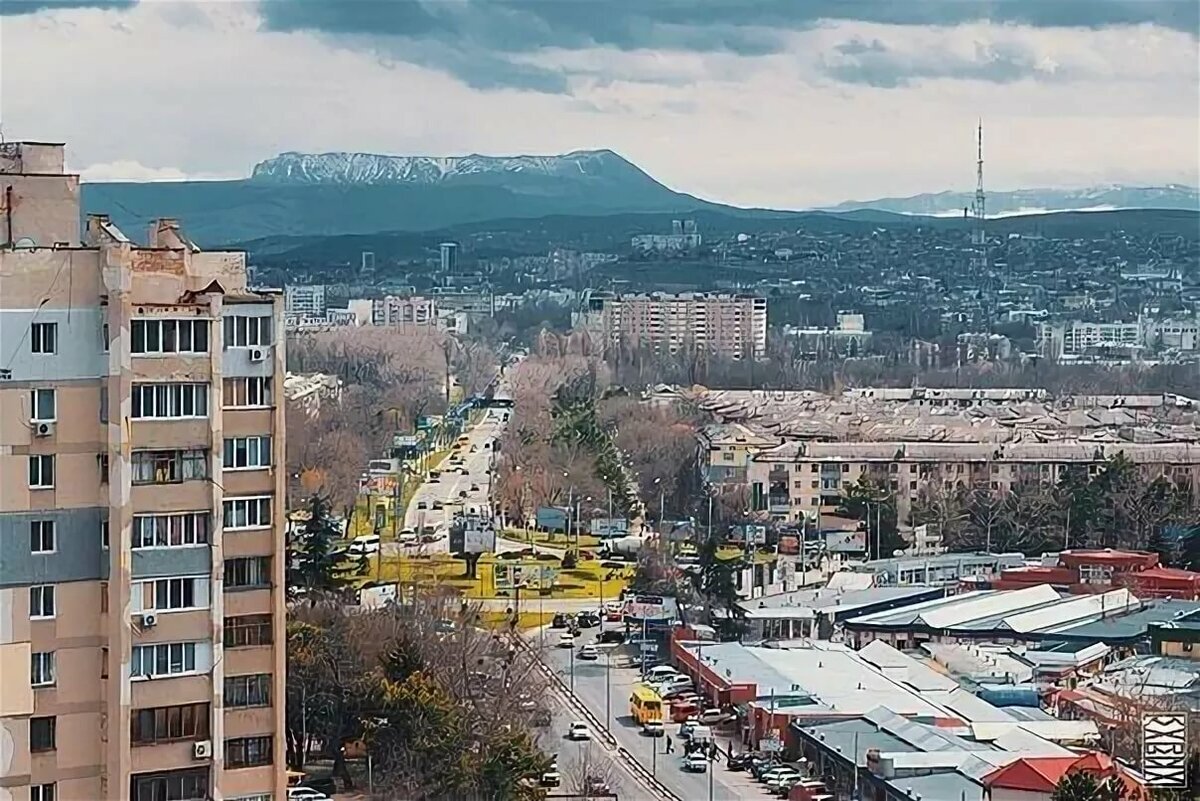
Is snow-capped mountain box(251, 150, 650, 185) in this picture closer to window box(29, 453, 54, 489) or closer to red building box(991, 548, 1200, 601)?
red building box(991, 548, 1200, 601)

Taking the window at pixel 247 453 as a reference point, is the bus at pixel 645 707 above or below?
below

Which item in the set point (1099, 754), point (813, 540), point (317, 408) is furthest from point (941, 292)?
point (1099, 754)

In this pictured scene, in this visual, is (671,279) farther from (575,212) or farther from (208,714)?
(208,714)

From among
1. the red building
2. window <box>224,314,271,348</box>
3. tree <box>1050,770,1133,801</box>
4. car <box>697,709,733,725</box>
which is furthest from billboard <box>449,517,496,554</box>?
window <box>224,314,271,348</box>

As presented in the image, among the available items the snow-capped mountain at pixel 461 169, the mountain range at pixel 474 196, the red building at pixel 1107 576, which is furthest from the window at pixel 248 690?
the snow-capped mountain at pixel 461 169

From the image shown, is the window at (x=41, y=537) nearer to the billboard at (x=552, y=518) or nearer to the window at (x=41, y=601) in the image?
the window at (x=41, y=601)

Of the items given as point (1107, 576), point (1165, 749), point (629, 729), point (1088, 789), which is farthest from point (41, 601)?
point (1107, 576)
